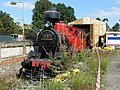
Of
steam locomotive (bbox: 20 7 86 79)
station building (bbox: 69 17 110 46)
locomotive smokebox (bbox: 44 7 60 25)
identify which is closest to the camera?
steam locomotive (bbox: 20 7 86 79)

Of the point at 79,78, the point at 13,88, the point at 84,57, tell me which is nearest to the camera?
the point at 13,88

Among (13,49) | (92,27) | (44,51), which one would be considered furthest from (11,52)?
(92,27)

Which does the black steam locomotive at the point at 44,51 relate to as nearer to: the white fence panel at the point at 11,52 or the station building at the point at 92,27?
the white fence panel at the point at 11,52

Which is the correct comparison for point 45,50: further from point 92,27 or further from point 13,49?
point 92,27

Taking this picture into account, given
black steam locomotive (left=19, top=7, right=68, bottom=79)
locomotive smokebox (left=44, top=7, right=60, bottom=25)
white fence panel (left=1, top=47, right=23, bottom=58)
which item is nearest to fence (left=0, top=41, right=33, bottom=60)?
white fence panel (left=1, top=47, right=23, bottom=58)

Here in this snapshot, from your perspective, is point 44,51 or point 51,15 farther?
point 51,15

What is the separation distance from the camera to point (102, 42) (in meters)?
43.1

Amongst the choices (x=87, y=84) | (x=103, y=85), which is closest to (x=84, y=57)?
(x=103, y=85)

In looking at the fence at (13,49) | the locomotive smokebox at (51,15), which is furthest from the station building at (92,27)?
the locomotive smokebox at (51,15)

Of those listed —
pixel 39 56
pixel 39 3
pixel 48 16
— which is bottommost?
pixel 39 56

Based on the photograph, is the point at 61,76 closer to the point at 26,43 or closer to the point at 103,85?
the point at 103,85

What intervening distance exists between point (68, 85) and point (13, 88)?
6.99 feet

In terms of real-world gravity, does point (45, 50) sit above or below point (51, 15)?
below

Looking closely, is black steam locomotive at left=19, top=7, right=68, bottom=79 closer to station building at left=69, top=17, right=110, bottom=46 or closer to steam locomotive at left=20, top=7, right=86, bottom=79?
steam locomotive at left=20, top=7, right=86, bottom=79
